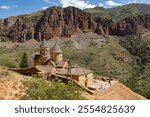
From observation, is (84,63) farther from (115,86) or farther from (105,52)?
(115,86)

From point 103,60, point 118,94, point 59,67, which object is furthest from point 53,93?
point 103,60

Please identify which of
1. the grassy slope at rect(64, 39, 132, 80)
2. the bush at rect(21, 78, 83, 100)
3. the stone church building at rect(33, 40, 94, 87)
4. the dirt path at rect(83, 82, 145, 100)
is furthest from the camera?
the grassy slope at rect(64, 39, 132, 80)

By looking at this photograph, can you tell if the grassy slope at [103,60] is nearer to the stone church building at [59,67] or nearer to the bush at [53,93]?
the stone church building at [59,67]

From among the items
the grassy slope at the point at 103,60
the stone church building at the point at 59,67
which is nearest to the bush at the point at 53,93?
the stone church building at the point at 59,67

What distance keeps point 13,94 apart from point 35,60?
3469 centimetres

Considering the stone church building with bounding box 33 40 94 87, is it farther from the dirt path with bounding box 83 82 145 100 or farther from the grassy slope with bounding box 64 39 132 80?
the grassy slope with bounding box 64 39 132 80

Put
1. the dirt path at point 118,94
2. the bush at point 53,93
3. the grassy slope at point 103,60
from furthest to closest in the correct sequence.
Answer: the grassy slope at point 103,60, the dirt path at point 118,94, the bush at point 53,93

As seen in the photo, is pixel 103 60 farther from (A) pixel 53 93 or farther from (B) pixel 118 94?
(A) pixel 53 93

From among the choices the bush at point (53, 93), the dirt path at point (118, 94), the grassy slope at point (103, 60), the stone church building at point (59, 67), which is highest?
the bush at point (53, 93)

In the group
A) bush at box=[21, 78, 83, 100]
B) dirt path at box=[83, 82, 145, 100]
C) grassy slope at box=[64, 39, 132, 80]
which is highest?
bush at box=[21, 78, 83, 100]

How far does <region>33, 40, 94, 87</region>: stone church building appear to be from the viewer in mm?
44781

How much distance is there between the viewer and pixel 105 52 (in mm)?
176500

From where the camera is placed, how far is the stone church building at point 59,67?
147ft

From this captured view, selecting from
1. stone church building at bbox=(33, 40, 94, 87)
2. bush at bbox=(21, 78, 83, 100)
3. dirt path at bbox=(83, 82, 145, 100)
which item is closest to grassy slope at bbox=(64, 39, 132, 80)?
stone church building at bbox=(33, 40, 94, 87)
